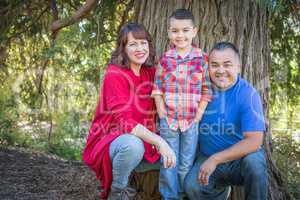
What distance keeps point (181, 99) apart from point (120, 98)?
0.39 metres

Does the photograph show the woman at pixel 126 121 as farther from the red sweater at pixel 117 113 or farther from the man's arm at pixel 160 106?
the man's arm at pixel 160 106

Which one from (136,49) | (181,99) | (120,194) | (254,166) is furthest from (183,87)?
(120,194)

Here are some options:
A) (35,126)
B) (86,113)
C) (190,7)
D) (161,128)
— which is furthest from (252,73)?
(35,126)

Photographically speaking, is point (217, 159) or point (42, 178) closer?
point (217, 159)

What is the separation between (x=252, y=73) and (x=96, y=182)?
64.7 inches

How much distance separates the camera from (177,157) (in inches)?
118

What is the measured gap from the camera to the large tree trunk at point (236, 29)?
3.39 m

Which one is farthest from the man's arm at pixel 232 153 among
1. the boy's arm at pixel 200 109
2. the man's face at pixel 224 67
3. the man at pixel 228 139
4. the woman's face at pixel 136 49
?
the woman's face at pixel 136 49

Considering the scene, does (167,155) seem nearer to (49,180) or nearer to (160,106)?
(160,106)

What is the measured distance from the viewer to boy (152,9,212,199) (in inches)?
117

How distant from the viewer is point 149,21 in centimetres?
352

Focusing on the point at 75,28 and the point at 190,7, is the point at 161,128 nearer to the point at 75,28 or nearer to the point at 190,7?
the point at 190,7

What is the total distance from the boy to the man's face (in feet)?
0.20

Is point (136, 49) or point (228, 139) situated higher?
point (136, 49)
